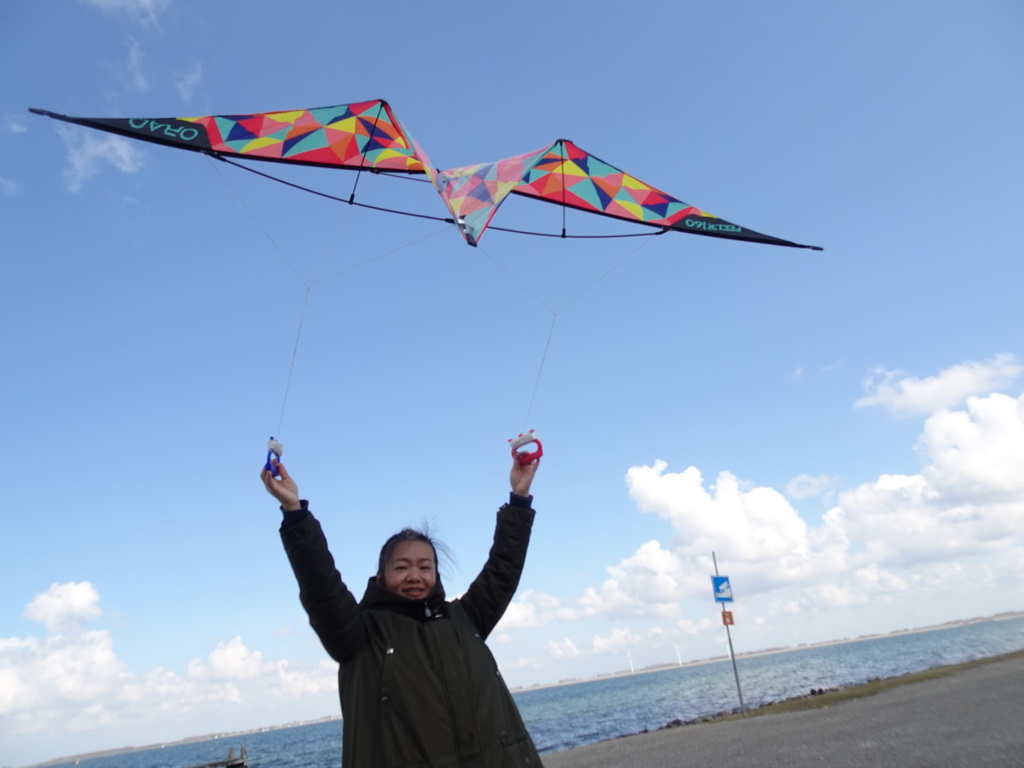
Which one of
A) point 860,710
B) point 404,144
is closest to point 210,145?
point 404,144

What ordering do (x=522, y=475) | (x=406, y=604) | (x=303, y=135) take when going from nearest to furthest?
(x=406, y=604) < (x=522, y=475) < (x=303, y=135)

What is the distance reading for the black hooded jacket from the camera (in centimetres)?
213

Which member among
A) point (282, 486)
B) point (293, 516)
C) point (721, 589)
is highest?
point (721, 589)

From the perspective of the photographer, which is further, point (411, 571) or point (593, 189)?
point (593, 189)

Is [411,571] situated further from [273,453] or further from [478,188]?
[478,188]

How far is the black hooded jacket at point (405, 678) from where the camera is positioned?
2.13 m

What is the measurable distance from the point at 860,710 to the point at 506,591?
382 inches

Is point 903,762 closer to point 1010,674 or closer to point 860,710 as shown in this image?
point 860,710

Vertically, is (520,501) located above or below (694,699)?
above

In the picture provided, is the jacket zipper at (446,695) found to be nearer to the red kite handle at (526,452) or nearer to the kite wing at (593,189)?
the red kite handle at (526,452)

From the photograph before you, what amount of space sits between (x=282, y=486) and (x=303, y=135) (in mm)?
5333

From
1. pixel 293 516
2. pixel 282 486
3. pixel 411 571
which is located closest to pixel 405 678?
pixel 411 571

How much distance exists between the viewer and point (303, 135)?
6633 mm

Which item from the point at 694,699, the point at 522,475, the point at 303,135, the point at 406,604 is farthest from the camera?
the point at 694,699
